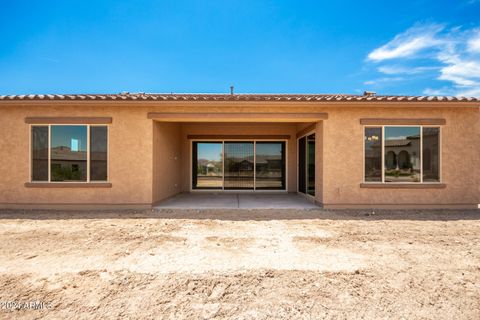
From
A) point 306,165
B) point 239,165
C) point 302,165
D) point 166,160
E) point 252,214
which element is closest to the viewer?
point 252,214

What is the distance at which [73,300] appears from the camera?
9.93ft

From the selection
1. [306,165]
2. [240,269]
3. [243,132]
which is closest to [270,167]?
[243,132]

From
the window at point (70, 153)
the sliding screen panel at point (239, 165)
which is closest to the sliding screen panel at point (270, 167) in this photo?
the sliding screen panel at point (239, 165)

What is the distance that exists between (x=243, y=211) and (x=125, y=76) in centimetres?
1240

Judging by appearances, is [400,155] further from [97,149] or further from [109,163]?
[97,149]

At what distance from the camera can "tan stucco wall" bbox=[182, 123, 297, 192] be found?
41.1ft

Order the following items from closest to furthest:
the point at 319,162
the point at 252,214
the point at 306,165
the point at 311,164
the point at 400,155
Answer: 1. the point at 252,214
2. the point at 400,155
3. the point at 319,162
4. the point at 311,164
5. the point at 306,165

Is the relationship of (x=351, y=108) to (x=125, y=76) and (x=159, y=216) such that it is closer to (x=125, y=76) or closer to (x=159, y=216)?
(x=159, y=216)

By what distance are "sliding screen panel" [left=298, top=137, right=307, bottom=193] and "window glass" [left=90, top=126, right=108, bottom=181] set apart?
7677 millimetres

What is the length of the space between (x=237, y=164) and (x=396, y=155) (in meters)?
6.89

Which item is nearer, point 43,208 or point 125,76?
point 43,208

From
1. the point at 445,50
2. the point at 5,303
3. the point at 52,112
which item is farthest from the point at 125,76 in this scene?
the point at 445,50

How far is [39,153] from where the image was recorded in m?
8.46

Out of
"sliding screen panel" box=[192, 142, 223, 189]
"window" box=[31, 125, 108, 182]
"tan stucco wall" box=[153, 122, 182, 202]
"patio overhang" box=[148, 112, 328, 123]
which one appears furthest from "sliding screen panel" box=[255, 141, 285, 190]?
"window" box=[31, 125, 108, 182]
